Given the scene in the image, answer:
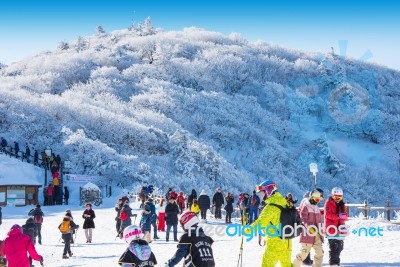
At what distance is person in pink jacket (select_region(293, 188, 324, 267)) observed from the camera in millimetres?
10125

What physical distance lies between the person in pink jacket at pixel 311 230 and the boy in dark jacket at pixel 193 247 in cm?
310

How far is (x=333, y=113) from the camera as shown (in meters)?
77.6

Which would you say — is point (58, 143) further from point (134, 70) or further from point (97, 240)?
point (134, 70)

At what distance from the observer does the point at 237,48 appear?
101 m

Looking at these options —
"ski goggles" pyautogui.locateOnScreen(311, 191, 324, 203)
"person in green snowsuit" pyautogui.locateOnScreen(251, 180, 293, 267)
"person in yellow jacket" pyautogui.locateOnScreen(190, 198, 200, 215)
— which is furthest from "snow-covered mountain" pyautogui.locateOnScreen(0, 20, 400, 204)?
"person in green snowsuit" pyautogui.locateOnScreen(251, 180, 293, 267)

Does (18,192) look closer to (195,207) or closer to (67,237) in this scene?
(195,207)

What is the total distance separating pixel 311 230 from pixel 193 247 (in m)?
3.57

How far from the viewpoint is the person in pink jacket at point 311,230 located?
10.1m

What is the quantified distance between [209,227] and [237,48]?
8160 cm

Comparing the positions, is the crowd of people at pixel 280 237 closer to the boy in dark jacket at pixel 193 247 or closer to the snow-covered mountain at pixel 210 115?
the boy in dark jacket at pixel 193 247

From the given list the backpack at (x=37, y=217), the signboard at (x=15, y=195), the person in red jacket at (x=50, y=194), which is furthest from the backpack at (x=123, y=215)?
the signboard at (x=15, y=195)

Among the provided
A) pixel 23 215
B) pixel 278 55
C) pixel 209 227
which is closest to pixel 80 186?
pixel 23 215

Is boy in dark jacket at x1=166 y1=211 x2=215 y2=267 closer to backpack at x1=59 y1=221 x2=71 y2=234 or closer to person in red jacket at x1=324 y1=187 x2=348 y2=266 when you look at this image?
person in red jacket at x1=324 y1=187 x2=348 y2=266

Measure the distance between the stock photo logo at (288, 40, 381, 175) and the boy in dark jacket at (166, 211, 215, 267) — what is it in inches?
2120
